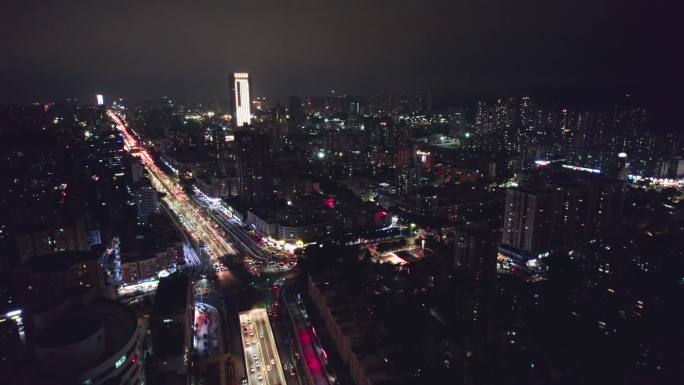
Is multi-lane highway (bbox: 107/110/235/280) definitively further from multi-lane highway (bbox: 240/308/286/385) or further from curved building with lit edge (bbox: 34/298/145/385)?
curved building with lit edge (bbox: 34/298/145/385)

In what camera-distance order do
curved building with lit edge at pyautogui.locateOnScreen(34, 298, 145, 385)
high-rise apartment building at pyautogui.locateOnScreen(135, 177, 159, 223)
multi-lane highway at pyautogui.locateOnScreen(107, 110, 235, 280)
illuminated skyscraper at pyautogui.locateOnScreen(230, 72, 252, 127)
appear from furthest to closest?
illuminated skyscraper at pyautogui.locateOnScreen(230, 72, 252, 127) → high-rise apartment building at pyautogui.locateOnScreen(135, 177, 159, 223) → multi-lane highway at pyautogui.locateOnScreen(107, 110, 235, 280) → curved building with lit edge at pyautogui.locateOnScreen(34, 298, 145, 385)

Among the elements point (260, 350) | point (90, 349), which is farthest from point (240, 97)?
point (90, 349)

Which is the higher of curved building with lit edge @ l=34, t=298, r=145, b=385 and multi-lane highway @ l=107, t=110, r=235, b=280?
curved building with lit edge @ l=34, t=298, r=145, b=385

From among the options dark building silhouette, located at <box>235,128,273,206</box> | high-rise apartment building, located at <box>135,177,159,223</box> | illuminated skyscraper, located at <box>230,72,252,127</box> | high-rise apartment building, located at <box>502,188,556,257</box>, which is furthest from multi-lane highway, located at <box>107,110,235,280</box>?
high-rise apartment building, located at <box>502,188,556,257</box>

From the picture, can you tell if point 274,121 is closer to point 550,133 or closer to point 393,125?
point 393,125

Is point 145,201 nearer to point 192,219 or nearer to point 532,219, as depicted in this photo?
point 192,219

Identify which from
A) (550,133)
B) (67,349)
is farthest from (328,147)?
(67,349)

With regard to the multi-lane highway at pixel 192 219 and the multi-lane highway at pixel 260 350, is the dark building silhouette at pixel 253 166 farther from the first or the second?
the multi-lane highway at pixel 260 350
